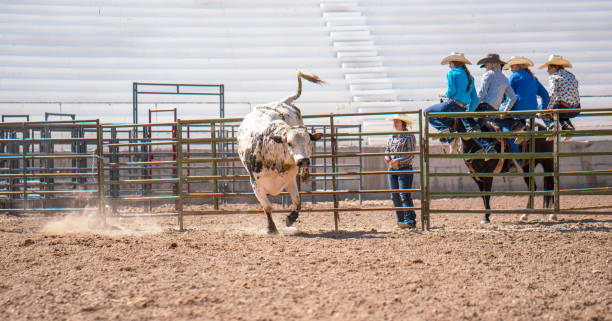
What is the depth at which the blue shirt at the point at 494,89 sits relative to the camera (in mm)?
7391

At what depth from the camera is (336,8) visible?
66.1ft

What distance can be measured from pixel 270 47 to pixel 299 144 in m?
12.8

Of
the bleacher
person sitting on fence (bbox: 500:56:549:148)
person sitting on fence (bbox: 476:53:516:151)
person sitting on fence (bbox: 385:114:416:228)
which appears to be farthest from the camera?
the bleacher

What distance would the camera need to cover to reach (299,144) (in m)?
6.14

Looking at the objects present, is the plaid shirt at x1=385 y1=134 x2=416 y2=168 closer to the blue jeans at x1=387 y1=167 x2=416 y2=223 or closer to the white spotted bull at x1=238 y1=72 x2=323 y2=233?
the blue jeans at x1=387 y1=167 x2=416 y2=223

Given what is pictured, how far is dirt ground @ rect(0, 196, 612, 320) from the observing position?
366cm

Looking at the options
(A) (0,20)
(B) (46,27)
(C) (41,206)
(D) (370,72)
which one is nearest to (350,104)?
(D) (370,72)

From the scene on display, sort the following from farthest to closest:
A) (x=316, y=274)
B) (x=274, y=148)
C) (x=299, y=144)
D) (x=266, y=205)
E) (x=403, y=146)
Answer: (x=403, y=146)
(x=266, y=205)
(x=274, y=148)
(x=299, y=144)
(x=316, y=274)

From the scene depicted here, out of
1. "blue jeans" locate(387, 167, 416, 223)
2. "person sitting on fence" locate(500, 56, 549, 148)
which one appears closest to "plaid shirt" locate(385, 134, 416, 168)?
"blue jeans" locate(387, 167, 416, 223)

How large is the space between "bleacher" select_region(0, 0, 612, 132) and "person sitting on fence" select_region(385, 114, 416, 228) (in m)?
7.85

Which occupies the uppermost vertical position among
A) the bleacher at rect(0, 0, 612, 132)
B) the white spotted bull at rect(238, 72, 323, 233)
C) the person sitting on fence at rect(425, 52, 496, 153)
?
the bleacher at rect(0, 0, 612, 132)

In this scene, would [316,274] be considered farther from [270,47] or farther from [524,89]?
[270,47]

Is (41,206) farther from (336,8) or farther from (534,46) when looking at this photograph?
(534,46)

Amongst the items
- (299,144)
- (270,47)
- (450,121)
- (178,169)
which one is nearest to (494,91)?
(450,121)
